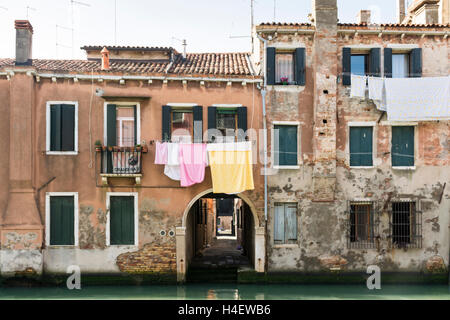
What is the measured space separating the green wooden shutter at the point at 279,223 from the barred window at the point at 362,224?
2284 millimetres

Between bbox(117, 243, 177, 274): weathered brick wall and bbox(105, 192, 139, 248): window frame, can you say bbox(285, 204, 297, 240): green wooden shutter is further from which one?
bbox(105, 192, 139, 248): window frame

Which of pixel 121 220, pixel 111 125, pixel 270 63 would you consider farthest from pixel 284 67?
pixel 121 220

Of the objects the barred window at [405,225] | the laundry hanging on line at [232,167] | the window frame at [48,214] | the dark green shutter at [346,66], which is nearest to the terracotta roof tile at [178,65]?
the laundry hanging on line at [232,167]

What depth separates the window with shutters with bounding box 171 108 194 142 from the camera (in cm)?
1519

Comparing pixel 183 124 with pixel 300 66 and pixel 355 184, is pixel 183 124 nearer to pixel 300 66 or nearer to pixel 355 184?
pixel 300 66

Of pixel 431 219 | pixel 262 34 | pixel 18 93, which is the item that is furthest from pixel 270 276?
pixel 18 93

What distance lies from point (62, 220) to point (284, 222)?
7.32 metres

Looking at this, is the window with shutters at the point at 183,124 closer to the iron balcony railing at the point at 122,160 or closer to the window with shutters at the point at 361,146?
the iron balcony railing at the point at 122,160

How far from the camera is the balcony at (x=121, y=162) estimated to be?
14.6 metres

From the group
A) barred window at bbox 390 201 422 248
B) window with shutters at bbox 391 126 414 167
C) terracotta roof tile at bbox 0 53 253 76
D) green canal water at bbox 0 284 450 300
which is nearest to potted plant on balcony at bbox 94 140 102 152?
terracotta roof tile at bbox 0 53 253 76

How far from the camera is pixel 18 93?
47.3 ft

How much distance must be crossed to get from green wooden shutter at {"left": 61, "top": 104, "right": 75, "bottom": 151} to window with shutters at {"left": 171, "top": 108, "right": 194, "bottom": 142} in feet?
10.7

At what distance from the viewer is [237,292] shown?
46.4 feet

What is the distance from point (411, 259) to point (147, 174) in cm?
924
